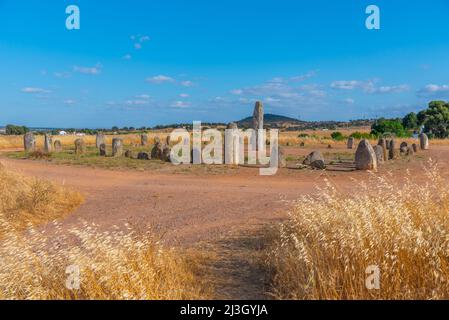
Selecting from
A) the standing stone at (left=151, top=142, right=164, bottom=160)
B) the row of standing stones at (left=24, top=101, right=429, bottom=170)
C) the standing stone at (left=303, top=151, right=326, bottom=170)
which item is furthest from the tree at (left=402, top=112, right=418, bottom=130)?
the standing stone at (left=151, top=142, right=164, bottom=160)

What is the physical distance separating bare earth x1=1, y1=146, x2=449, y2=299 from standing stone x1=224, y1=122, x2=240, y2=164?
2019 millimetres

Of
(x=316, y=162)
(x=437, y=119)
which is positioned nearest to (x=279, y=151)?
(x=316, y=162)

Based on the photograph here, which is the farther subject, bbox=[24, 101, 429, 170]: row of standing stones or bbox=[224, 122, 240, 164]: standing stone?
bbox=[224, 122, 240, 164]: standing stone

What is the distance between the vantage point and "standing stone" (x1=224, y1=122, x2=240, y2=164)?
20141mm

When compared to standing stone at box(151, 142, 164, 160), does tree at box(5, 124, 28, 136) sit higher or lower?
higher

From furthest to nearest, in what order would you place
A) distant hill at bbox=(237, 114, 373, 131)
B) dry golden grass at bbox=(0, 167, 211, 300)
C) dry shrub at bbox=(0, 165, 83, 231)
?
1. distant hill at bbox=(237, 114, 373, 131)
2. dry shrub at bbox=(0, 165, 83, 231)
3. dry golden grass at bbox=(0, 167, 211, 300)

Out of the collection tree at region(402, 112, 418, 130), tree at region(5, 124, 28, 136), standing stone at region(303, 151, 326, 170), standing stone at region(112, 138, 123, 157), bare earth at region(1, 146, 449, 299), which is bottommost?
bare earth at region(1, 146, 449, 299)

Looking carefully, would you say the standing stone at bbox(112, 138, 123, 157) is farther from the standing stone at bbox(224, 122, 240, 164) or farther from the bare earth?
the standing stone at bbox(224, 122, 240, 164)

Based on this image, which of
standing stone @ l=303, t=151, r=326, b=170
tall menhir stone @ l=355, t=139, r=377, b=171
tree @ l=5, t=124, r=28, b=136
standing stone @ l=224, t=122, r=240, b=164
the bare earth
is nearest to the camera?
the bare earth

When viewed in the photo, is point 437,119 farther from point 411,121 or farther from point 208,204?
point 208,204

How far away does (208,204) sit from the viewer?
1025 cm
